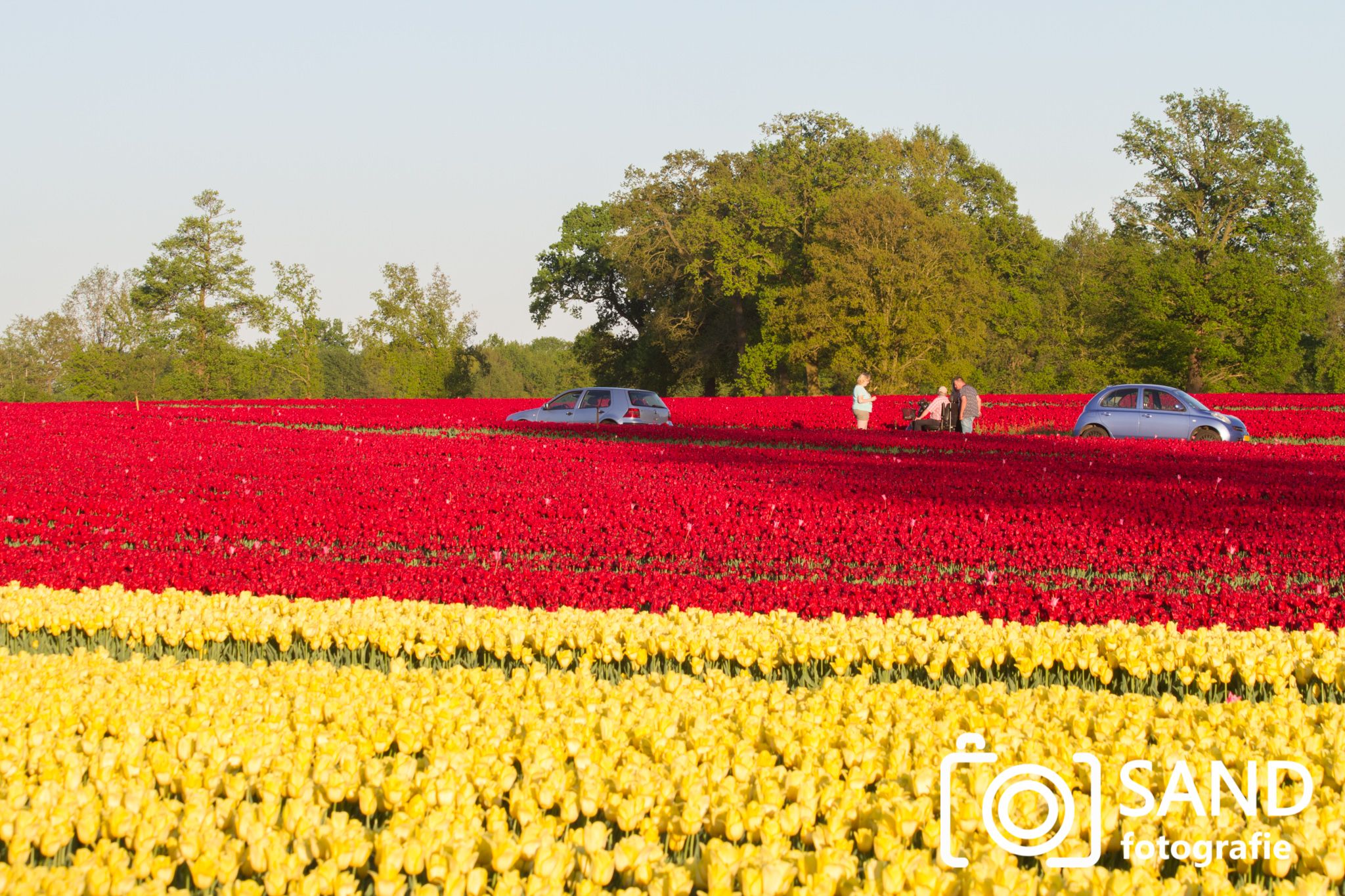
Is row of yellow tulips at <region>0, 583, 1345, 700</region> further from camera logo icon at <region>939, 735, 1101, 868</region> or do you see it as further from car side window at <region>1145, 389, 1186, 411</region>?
car side window at <region>1145, 389, 1186, 411</region>

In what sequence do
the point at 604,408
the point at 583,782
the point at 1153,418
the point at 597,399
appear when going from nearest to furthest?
the point at 583,782, the point at 1153,418, the point at 604,408, the point at 597,399

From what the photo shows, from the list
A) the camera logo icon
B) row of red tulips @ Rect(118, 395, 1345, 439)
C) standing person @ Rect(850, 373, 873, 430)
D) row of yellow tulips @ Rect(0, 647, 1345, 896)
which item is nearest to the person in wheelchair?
standing person @ Rect(850, 373, 873, 430)

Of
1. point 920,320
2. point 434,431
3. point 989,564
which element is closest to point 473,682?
point 989,564

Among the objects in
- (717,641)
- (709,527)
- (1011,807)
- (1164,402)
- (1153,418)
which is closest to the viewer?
(1011,807)

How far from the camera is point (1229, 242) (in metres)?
59.8

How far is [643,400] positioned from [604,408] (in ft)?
3.61

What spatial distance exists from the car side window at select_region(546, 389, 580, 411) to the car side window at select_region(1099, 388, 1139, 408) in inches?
490

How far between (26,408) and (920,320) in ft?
125

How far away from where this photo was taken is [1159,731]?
441cm

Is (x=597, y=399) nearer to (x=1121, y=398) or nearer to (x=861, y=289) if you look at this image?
(x=1121, y=398)

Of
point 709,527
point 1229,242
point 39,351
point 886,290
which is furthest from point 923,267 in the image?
point 39,351

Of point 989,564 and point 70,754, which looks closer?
point 70,754

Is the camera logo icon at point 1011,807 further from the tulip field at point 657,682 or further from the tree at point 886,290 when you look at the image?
the tree at point 886,290

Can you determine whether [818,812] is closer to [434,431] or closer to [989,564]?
[989,564]
